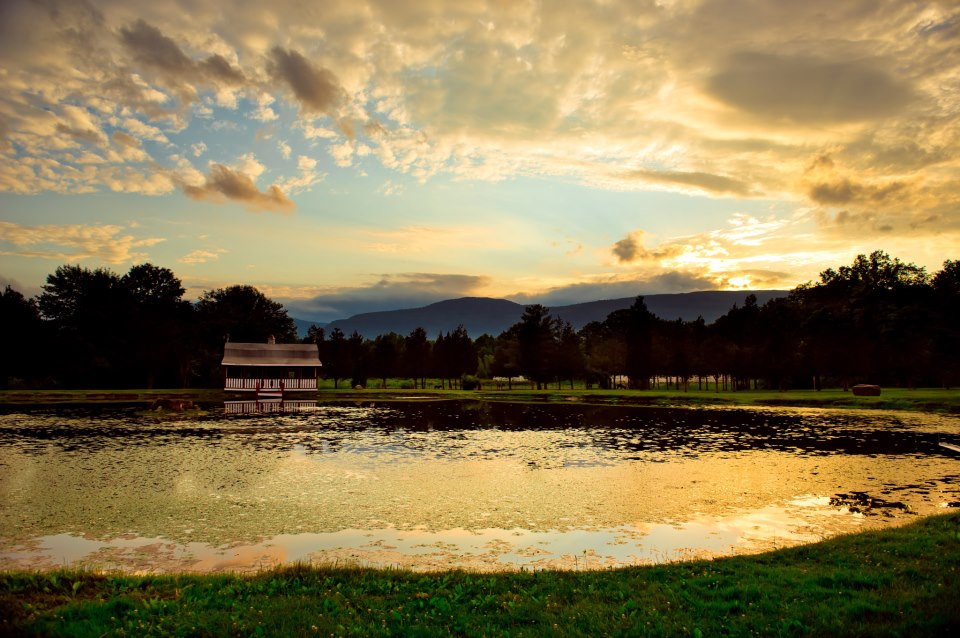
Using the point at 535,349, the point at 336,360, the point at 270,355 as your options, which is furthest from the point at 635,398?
the point at 336,360

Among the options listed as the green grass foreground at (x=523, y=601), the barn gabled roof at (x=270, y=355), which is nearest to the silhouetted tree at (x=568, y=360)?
the barn gabled roof at (x=270, y=355)

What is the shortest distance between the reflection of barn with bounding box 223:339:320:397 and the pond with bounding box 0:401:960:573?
43414mm

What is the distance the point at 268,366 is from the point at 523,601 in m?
83.5

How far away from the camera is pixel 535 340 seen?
10050 cm

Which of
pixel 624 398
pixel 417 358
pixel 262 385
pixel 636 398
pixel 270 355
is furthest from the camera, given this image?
pixel 417 358

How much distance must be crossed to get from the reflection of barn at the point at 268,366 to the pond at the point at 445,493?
1709 inches

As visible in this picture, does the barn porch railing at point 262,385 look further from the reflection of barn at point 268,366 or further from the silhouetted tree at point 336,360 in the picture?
the silhouetted tree at point 336,360

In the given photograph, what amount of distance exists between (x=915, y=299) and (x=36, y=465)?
93735 millimetres

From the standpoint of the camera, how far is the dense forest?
8038 centimetres

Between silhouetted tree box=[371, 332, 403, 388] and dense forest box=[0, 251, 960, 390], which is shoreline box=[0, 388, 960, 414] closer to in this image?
dense forest box=[0, 251, 960, 390]

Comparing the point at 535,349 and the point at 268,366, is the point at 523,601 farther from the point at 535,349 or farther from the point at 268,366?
the point at 535,349

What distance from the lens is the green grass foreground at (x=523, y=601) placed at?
337 inches

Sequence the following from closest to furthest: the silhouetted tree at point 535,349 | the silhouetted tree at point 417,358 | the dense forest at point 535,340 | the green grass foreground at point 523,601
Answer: the green grass foreground at point 523,601
the dense forest at point 535,340
the silhouetted tree at point 535,349
the silhouetted tree at point 417,358

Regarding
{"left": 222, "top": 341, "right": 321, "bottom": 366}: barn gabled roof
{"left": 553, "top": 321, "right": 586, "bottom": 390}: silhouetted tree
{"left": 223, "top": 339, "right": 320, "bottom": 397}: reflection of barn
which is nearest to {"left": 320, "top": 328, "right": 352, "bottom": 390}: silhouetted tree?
{"left": 223, "top": 339, "right": 320, "bottom": 397}: reflection of barn
